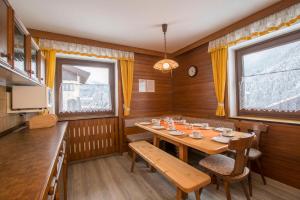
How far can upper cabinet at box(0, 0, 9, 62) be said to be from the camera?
3.41 ft

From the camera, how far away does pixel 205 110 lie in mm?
3199

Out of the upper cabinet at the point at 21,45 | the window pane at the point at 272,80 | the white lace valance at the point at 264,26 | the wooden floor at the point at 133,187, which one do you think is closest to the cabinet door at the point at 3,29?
the upper cabinet at the point at 21,45

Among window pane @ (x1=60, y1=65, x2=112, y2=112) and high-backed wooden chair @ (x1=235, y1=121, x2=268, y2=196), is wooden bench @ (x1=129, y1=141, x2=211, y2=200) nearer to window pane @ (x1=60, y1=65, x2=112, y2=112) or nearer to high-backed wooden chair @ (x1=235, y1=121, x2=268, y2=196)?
high-backed wooden chair @ (x1=235, y1=121, x2=268, y2=196)

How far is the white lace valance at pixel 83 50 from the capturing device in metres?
2.62

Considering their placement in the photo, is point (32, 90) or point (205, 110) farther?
point (205, 110)

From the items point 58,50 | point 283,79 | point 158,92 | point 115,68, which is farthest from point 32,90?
point 283,79

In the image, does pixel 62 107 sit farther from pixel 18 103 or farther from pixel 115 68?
pixel 115 68

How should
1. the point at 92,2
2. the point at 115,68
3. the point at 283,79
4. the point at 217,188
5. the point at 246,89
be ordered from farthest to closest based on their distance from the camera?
1. the point at 115,68
2. the point at 246,89
3. the point at 283,79
4. the point at 217,188
5. the point at 92,2

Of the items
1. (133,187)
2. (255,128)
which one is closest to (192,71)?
(255,128)

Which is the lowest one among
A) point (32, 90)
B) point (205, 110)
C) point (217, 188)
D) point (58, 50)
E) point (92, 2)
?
point (217, 188)

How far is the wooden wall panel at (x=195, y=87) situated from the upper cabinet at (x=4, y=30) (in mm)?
3027

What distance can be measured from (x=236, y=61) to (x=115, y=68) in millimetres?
2483

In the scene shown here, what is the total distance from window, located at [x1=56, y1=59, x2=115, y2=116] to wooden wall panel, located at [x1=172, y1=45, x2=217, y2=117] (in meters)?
1.67

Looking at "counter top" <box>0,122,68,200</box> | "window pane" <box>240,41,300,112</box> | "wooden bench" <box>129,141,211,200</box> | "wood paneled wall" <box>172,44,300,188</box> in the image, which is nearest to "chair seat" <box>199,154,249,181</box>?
"wooden bench" <box>129,141,211,200</box>
